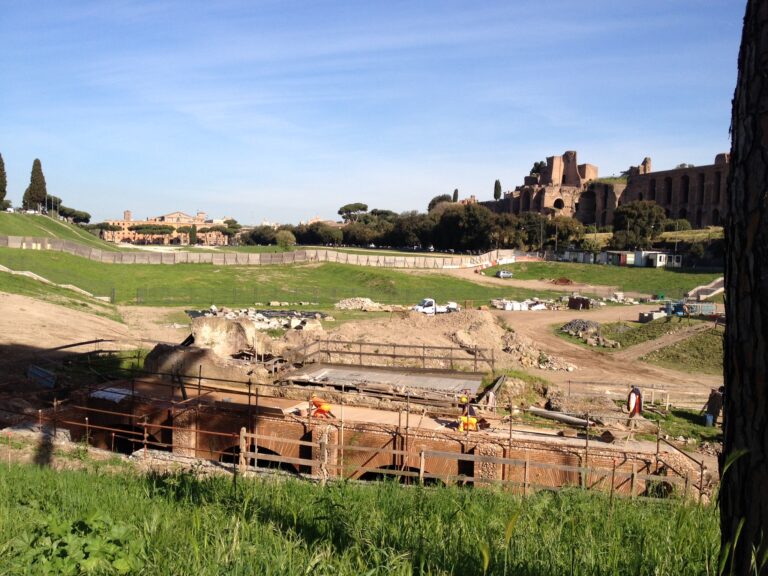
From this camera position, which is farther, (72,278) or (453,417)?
(72,278)

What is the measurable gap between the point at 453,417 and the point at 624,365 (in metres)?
17.8

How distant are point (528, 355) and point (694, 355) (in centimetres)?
945

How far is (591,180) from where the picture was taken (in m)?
114

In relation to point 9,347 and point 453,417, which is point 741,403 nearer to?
point 453,417

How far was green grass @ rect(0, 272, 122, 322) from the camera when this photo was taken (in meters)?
35.7

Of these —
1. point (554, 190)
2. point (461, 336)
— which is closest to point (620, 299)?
point (461, 336)

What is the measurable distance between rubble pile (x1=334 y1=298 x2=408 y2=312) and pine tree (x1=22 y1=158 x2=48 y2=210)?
60.2 meters

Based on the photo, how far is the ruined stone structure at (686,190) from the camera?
91875mm

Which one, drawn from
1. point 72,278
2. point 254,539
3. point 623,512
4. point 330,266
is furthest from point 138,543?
point 330,266

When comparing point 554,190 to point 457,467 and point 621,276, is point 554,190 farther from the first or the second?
point 457,467

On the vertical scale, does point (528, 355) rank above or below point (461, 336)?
below

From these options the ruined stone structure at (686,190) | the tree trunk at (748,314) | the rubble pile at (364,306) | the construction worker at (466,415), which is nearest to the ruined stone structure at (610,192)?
the ruined stone structure at (686,190)

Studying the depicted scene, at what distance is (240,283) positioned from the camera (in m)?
56.2

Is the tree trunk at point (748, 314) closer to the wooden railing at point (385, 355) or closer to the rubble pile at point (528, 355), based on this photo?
the wooden railing at point (385, 355)
